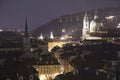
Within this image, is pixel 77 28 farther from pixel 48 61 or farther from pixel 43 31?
pixel 48 61

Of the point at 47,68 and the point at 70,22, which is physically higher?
the point at 70,22

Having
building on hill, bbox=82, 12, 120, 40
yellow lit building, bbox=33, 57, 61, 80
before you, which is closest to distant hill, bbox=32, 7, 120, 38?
building on hill, bbox=82, 12, 120, 40

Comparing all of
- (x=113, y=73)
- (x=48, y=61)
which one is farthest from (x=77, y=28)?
(x=113, y=73)

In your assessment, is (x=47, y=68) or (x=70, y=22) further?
(x=70, y=22)

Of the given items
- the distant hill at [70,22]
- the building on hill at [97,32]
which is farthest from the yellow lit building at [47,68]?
the distant hill at [70,22]

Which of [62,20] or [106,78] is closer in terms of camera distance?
[106,78]

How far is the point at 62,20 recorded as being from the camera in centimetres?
16588

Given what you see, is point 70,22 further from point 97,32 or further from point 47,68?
point 47,68

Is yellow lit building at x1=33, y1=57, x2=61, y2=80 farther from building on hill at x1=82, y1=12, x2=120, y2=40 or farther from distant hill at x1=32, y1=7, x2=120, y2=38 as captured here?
distant hill at x1=32, y1=7, x2=120, y2=38

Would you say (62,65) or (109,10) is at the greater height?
(109,10)

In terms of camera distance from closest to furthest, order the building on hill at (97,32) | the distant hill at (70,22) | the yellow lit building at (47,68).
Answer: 1. the yellow lit building at (47,68)
2. the building on hill at (97,32)
3. the distant hill at (70,22)

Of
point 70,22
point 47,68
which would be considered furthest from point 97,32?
point 70,22

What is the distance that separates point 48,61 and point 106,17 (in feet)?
316

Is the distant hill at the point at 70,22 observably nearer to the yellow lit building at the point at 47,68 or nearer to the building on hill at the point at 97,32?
the building on hill at the point at 97,32
